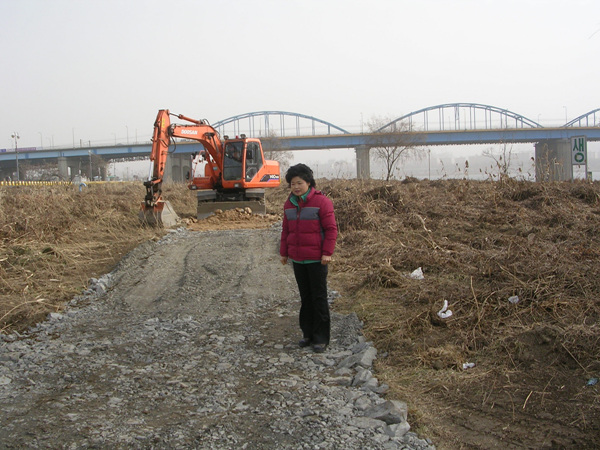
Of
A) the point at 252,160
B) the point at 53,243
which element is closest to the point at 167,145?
the point at 252,160

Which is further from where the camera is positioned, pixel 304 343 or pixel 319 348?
pixel 304 343

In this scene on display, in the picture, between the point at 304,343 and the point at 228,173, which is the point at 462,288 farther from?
the point at 228,173

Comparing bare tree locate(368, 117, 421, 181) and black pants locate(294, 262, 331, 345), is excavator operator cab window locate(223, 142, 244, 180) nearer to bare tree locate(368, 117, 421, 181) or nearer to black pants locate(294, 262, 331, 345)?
black pants locate(294, 262, 331, 345)

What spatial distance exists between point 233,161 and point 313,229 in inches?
496

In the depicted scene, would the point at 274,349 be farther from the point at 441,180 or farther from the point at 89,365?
the point at 441,180

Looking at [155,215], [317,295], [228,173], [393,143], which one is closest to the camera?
[317,295]

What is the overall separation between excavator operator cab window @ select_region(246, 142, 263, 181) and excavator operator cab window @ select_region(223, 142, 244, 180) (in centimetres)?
23

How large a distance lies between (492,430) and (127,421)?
257 centimetres

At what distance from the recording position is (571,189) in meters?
11.8

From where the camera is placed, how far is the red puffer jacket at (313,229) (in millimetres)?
5422

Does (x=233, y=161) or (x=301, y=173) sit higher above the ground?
(x=233, y=161)

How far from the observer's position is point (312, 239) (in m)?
5.42

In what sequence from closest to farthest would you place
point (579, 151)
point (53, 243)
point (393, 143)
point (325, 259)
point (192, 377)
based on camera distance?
point (192, 377) < point (325, 259) < point (53, 243) < point (579, 151) < point (393, 143)

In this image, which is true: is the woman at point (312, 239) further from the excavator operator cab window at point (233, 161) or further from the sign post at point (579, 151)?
the excavator operator cab window at point (233, 161)
